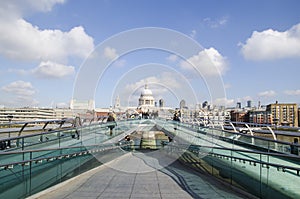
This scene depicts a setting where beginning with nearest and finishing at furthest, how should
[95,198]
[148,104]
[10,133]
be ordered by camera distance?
[95,198] → [10,133] → [148,104]

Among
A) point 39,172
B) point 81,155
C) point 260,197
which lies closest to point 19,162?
point 39,172

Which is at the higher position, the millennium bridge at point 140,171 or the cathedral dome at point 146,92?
the cathedral dome at point 146,92

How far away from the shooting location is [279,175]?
4969 mm

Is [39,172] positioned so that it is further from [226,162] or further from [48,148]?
[226,162]

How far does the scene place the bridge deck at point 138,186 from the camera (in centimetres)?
605

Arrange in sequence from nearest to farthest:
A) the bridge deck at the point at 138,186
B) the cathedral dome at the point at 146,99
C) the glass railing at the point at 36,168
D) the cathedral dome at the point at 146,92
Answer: the glass railing at the point at 36,168 < the bridge deck at the point at 138,186 < the cathedral dome at the point at 146,99 < the cathedral dome at the point at 146,92

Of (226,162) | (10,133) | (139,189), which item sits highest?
(10,133)

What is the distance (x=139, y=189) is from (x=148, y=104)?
90857 mm

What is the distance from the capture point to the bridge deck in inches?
238

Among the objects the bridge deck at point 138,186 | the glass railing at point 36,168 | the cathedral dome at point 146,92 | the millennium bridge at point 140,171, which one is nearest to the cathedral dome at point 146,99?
the cathedral dome at point 146,92

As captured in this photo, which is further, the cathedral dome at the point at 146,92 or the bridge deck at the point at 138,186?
the cathedral dome at the point at 146,92

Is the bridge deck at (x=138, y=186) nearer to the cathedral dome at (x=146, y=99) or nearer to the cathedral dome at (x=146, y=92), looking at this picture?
the cathedral dome at (x=146, y=99)

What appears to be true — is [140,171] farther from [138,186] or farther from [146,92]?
[146,92]

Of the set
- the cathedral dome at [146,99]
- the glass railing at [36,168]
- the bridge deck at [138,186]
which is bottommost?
the bridge deck at [138,186]
